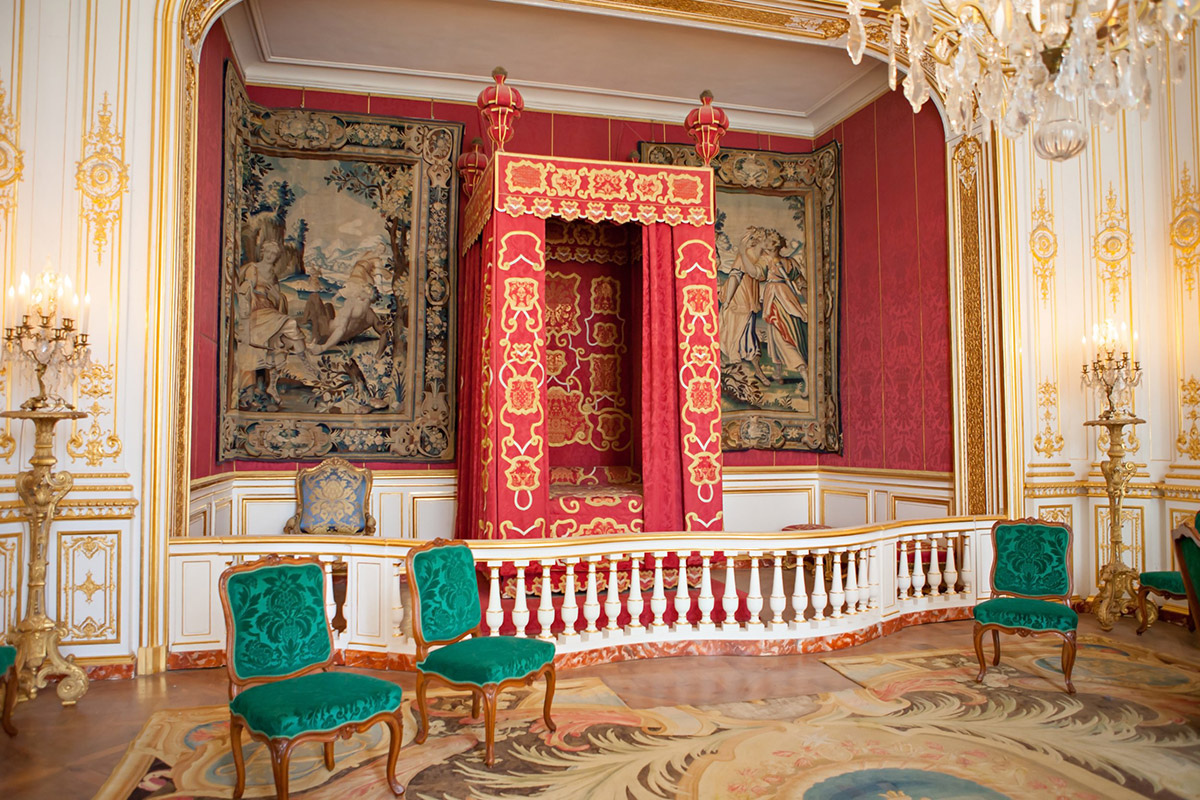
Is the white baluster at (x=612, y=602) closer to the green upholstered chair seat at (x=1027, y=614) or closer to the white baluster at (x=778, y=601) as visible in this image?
the white baluster at (x=778, y=601)

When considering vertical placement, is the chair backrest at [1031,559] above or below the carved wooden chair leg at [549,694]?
above

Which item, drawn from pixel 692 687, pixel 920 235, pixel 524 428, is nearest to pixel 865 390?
pixel 920 235

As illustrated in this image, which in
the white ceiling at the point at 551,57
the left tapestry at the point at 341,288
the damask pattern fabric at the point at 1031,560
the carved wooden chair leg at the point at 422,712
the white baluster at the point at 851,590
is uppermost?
the white ceiling at the point at 551,57

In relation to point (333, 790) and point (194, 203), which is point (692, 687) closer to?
point (333, 790)

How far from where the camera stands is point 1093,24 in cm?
269

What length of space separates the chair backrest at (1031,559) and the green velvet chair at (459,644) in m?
2.62

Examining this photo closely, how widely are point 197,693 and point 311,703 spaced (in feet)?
5.78

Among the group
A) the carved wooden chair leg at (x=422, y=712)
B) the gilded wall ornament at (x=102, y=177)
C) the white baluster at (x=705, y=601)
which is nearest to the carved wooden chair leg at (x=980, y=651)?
the white baluster at (x=705, y=601)

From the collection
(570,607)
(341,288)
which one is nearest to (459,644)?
(570,607)

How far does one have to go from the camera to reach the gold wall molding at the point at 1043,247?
234 inches

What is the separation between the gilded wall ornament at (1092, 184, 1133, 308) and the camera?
5926 millimetres

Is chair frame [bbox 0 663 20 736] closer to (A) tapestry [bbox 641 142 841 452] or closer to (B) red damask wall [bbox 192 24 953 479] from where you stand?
(B) red damask wall [bbox 192 24 953 479]

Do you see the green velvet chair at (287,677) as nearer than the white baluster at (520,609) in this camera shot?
Yes

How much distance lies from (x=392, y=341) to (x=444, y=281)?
0.67 m
